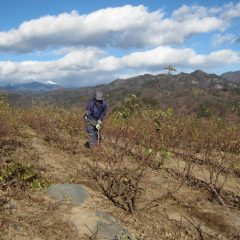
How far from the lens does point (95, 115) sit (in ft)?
39.1

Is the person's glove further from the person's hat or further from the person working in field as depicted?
Answer: the person's hat

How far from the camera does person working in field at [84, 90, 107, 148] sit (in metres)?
11.8

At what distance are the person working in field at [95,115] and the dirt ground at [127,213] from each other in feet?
6.18

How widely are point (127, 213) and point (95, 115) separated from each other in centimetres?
506

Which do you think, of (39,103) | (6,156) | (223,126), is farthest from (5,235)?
(39,103)

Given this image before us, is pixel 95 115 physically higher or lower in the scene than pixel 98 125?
higher

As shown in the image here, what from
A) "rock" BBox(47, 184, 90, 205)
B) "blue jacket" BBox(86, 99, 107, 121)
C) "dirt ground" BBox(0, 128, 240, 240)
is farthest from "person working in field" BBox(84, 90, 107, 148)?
"rock" BBox(47, 184, 90, 205)

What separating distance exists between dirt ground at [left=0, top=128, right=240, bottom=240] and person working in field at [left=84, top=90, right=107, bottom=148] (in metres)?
1.88

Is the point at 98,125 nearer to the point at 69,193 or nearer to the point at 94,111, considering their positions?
the point at 94,111

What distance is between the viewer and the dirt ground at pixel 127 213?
20.8ft

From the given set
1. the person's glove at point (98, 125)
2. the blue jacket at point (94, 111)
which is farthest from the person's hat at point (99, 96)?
the person's glove at point (98, 125)

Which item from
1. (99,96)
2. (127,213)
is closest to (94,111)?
(99,96)

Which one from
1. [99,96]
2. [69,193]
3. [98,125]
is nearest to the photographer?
[69,193]

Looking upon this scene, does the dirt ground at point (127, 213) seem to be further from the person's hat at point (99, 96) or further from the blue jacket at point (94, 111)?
the person's hat at point (99, 96)
